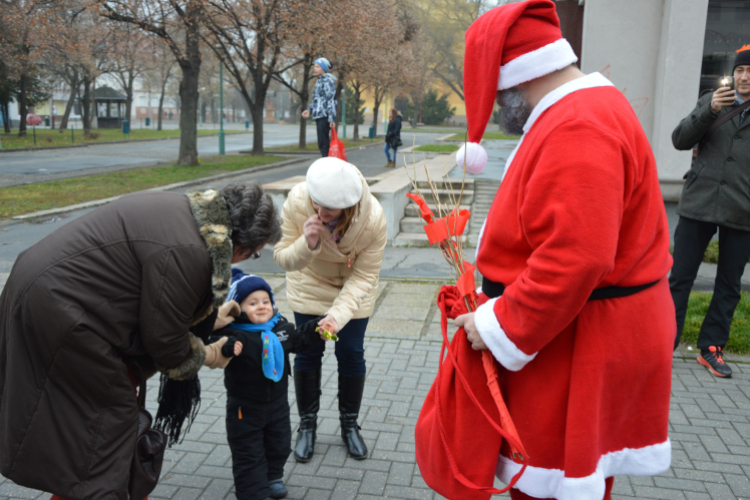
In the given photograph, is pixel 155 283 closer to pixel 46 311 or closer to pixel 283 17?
pixel 46 311

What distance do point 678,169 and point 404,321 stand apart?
615 cm

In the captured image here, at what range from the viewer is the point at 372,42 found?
2305 centimetres

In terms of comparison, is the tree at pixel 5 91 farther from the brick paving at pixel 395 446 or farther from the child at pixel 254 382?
the child at pixel 254 382

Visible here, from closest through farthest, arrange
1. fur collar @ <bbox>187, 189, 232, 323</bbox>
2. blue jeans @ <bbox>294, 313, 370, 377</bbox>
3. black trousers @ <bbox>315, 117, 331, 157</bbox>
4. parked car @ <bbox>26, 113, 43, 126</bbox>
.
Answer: fur collar @ <bbox>187, 189, 232, 323</bbox>
blue jeans @ <bbox>294, 313, 370, 377</bbox>
black trousers @ <bbox>315, 117, 331, 157</bbox>
parked car @ <bbox>26, 113, 43, 126</bbox>

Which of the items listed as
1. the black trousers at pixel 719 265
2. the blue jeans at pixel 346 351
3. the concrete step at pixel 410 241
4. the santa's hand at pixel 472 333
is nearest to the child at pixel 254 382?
the blue jeans at pixel 346 351

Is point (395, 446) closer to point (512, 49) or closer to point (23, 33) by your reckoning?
point (512, 49)

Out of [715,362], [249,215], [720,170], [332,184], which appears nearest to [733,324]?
[715,362]

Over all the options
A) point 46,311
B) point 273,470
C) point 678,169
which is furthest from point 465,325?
point 678,169

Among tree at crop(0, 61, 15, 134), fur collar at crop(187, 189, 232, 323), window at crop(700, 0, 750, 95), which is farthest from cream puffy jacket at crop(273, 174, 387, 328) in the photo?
tree at crop(0, 61, 15, 134)

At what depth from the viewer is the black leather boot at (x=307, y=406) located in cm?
344

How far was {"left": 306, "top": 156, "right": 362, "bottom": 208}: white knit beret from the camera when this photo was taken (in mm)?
2764

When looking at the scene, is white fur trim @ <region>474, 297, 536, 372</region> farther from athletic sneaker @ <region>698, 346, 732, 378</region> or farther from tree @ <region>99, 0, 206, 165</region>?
tree @ <region>99, 0, 206, 165</region>

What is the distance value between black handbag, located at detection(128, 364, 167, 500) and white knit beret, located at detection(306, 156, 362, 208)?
41.4 inches

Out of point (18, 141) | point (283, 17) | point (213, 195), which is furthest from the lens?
point (18, 141)
